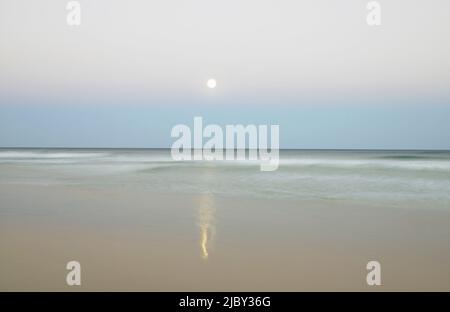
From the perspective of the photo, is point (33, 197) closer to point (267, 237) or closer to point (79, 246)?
point (79, 246)

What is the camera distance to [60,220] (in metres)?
6.18

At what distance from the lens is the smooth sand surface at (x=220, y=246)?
12.3ft

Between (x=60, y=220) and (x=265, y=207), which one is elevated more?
(x=265, y=207)

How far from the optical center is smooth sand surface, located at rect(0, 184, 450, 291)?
3738 mm

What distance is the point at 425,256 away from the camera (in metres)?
4.53

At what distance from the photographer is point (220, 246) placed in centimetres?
482
